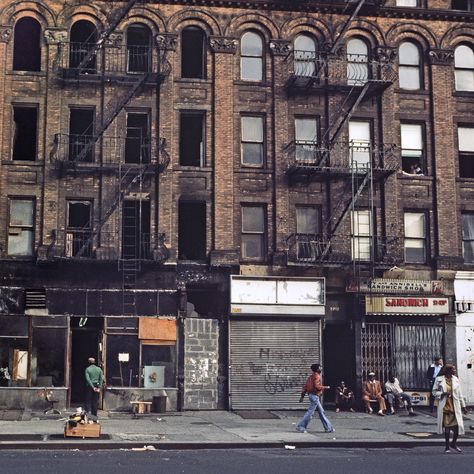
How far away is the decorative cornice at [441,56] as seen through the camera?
3091cm

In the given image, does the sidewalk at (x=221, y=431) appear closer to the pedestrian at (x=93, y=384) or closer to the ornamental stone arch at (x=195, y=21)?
the pedestrian at (x=93, y=384)

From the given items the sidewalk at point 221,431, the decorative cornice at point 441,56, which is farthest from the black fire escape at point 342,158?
the sidewalk at point 221,431

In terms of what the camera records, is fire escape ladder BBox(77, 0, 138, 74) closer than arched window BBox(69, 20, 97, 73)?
Yes

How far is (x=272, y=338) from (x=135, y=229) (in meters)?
5.87

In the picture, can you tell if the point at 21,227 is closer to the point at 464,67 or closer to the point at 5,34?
the point at 5,34

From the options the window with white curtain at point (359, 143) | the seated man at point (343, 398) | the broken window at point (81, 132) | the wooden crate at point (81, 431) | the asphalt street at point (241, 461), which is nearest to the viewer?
the asphalt street at point (241, 461)

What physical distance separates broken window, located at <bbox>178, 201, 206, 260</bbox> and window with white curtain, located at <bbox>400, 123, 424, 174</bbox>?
7.55 m

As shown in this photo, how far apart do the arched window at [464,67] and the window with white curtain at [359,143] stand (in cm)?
403

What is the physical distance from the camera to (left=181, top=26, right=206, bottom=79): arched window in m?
29.8

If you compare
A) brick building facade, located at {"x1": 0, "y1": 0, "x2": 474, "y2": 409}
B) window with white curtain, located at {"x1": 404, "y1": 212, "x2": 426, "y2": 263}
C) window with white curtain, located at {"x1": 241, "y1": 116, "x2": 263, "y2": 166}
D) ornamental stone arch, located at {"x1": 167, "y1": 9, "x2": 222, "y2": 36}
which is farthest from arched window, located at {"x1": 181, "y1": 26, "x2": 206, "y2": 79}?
window with white curtain, located at {"x1": 404, "y1": 212, "x2": 426, "y2": 263}

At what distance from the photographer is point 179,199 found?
28.9m

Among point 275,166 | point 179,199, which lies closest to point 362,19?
point 275,166

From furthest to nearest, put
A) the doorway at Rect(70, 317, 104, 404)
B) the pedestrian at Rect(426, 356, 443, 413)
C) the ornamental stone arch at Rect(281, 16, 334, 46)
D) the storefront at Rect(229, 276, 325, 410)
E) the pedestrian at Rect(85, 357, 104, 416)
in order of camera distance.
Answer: the ornamental stone arch at Rect(281, 16, 334, 46), the storefront at Rect(229, 276, 325, 410), the doorway at Rect(70, 317, 104, 404), the pedestrian at Rect(426, 356, 443, 413), the pedestrian at Rect(85, 357, 104, 416)

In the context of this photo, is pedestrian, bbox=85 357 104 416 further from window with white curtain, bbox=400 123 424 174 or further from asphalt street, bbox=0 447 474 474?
window with white curtain, bbox=400 123 424 174
